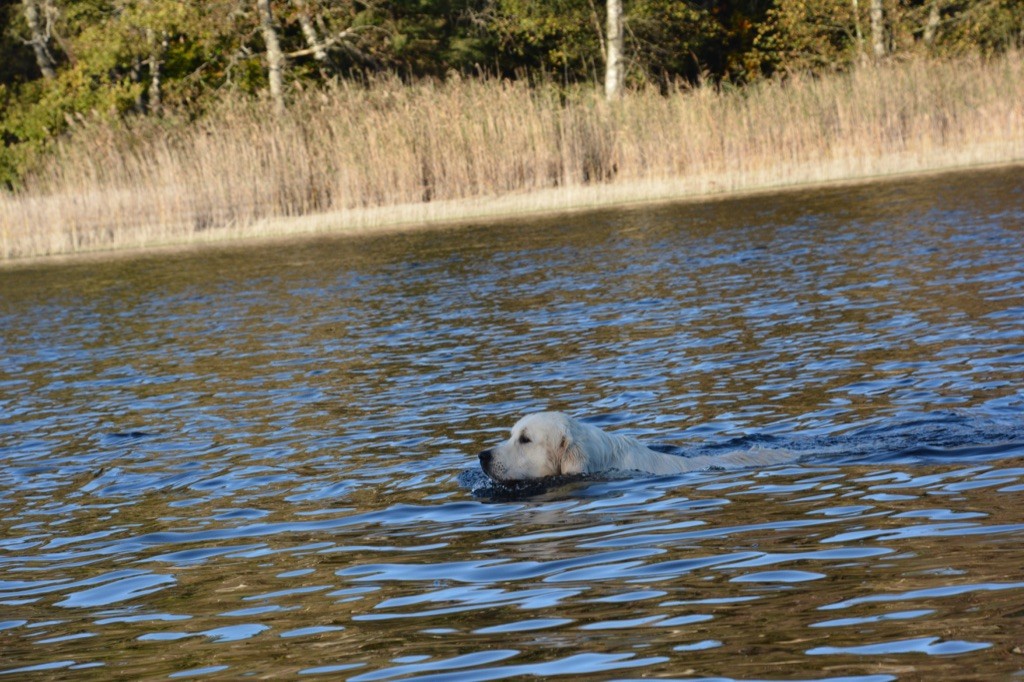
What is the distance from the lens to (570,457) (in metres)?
7.12

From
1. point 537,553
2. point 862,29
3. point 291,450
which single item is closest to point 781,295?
point 291,450

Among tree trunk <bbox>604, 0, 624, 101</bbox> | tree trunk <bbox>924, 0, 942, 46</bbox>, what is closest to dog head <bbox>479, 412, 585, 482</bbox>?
tree trunk <bbox>604, 0, 624, 101</bbox>

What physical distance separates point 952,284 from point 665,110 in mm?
14073

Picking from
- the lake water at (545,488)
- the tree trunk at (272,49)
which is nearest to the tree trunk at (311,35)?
the tree trunk at (272,49)

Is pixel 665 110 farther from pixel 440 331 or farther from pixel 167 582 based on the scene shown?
pixel 167 582

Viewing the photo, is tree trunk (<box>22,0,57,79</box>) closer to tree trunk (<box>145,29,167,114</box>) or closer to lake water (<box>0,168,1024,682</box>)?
tree trunk (<box>145,29,167,114</box>)

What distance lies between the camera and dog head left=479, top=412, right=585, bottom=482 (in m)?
6.99

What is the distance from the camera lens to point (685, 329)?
1146 cm

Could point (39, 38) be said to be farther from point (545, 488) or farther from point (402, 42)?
point (545, 488)

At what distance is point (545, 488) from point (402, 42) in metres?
31.4

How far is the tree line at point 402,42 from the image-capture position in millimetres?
35406

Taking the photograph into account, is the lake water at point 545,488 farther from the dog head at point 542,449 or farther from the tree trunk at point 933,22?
the tree trunk at point 933,22

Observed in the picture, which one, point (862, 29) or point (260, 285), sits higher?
point (862, 29)

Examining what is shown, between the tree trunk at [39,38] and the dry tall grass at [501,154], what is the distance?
14890 millimetres
